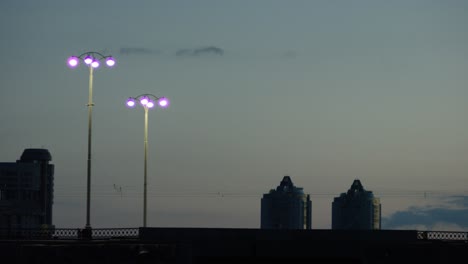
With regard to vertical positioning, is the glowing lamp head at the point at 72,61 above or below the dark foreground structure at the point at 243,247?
above

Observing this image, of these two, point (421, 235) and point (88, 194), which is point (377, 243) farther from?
point (88, 194)

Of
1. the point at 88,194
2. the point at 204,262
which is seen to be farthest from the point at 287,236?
the point at 88,194

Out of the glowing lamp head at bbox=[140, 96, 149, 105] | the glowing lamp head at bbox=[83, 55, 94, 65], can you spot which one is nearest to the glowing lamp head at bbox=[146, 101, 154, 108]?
the glowing lamp head at bbox=[140, 96, 149, 105]

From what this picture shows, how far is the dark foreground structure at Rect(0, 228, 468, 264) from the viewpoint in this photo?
5019 centimetres

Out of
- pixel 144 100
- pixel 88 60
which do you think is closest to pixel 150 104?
pixel 144 100

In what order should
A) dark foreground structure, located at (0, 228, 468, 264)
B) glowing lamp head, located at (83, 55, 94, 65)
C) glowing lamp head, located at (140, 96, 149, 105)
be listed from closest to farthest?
dark foreground structure, located at (0, 228, 468, 264)
glowing lamp head, located at (83, 55, 94, 65)
glowing lamp head, located at (140, 96, 149, 105)

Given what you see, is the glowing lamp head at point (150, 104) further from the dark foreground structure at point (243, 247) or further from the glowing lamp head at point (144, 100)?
the dark foreground structure at point (243, 247)

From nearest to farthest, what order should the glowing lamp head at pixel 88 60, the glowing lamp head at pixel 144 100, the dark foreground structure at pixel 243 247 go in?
the dark foreground structure at pixel 243 247
the glowing lamp head at pixel 88 60
the glowing lamp head at pixel 144 100

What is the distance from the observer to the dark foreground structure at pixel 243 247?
50.2 m

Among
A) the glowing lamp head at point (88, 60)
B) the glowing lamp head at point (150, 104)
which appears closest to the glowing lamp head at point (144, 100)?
the glowing lamp head at point (150, 104)

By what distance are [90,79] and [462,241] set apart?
25389 millimetres

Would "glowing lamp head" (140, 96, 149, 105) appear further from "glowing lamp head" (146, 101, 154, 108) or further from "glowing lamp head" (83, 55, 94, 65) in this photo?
"glowing lamp head" (83, 55, 94, 65)

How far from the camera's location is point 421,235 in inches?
2323

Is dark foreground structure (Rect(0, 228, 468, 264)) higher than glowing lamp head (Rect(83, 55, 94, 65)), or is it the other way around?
glowing lamp head (Rect(83, 55, 94, 65))
